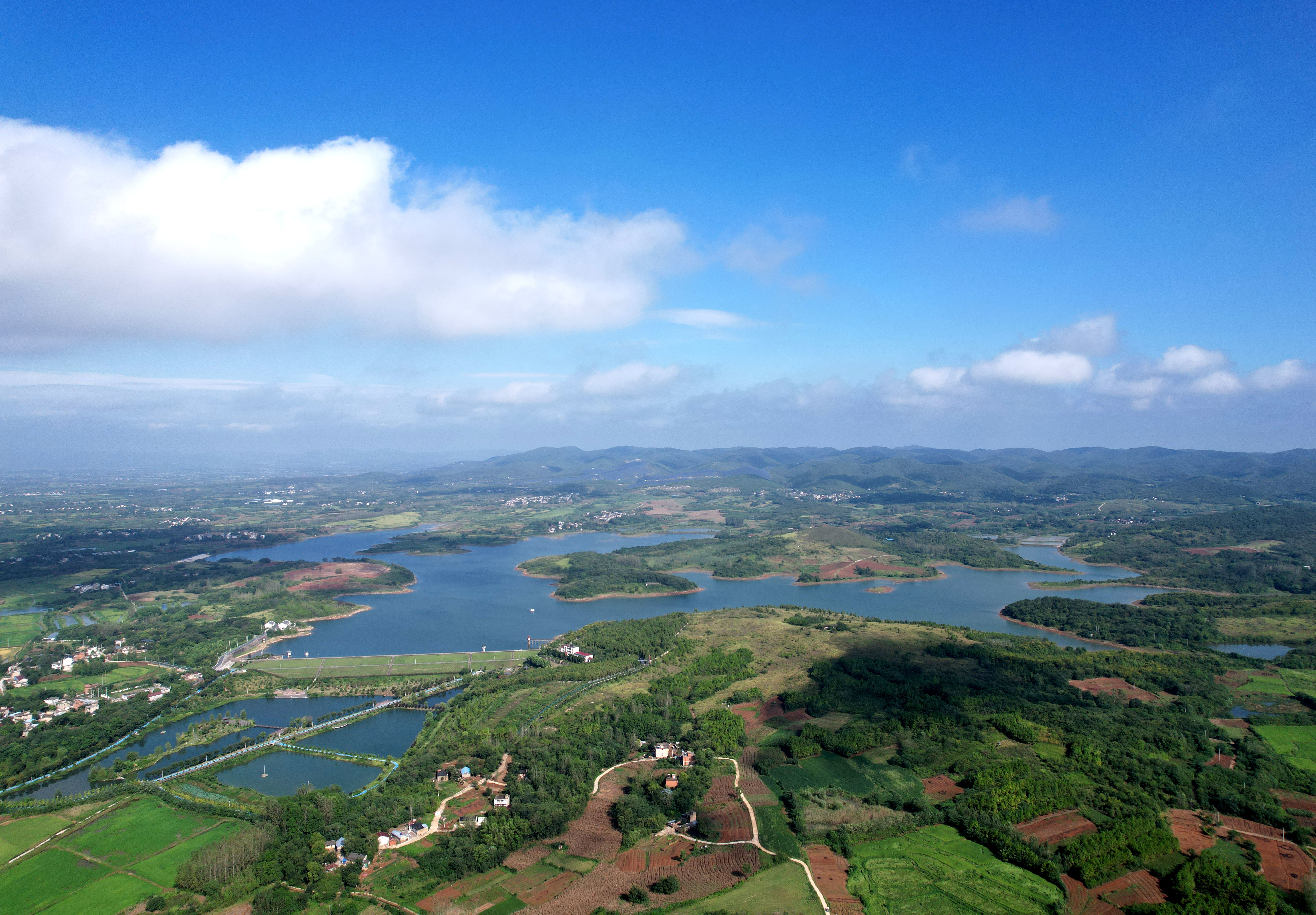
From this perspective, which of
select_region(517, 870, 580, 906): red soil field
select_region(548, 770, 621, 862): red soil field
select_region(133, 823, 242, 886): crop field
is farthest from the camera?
select_region(548, 770, 621, 862): red soil field

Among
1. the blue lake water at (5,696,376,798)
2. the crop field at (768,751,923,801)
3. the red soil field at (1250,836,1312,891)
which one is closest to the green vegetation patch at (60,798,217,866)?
the blue lake water at (5,696,376,798)

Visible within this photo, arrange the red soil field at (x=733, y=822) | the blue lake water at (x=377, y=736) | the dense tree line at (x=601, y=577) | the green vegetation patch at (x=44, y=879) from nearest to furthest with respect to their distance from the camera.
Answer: the green vegetation patch at (x=44, y=879), the red soil field at (x=733, y=822), the blue lake water at (x=377, y=736), the dense tree line at (x=601, y=577)

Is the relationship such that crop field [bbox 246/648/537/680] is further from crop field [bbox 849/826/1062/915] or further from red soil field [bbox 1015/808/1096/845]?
red soil field [bbox 1015/808/1096/845]

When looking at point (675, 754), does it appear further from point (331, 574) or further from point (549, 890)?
point (331, 574)

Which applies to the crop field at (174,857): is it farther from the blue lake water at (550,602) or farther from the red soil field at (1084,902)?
the red soil field at (1084,902)

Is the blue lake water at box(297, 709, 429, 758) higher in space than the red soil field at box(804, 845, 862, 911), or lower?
lower

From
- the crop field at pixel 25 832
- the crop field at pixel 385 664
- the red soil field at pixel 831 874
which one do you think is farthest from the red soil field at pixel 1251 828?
the crop field at pixel 25 832
